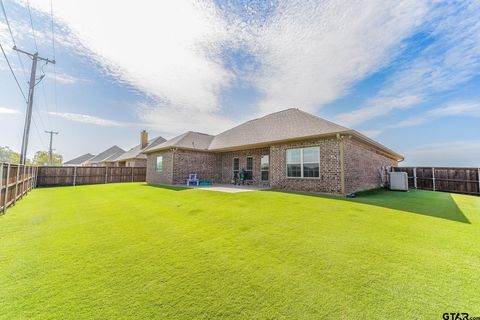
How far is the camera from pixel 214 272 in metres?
2.78

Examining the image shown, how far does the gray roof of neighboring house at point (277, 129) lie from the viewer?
1073 centimetres

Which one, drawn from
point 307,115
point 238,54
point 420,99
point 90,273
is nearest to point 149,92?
point 238,54

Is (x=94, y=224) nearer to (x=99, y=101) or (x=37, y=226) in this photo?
(x=37, y=226)

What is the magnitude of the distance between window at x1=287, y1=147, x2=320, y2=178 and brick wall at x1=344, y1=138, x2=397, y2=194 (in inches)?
55.7

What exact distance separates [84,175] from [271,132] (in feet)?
63.4

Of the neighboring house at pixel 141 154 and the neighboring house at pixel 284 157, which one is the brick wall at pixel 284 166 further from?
the neighboring house at pixel 141 154

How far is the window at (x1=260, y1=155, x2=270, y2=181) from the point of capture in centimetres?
1423

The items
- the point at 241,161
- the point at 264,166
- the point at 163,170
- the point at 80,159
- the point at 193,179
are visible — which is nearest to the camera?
the point at 264,166

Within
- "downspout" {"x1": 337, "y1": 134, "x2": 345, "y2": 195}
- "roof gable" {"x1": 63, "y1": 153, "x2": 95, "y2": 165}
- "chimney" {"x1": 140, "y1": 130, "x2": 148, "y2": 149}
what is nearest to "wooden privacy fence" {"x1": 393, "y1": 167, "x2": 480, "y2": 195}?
"downspout" {"x1": 337, "y1": 134, "x2": 345, "y2": 195}

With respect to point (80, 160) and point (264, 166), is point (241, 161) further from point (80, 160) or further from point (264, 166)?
point (80, 160)

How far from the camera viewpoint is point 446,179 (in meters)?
14.1

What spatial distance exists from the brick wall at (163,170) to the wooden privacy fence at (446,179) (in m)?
18.6

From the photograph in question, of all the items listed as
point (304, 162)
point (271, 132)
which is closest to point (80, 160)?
point (271, 132)

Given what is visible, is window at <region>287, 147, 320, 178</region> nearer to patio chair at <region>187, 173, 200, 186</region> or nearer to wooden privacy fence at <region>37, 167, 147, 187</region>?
patio chair at <region>187, 173, 200, 186</region>
